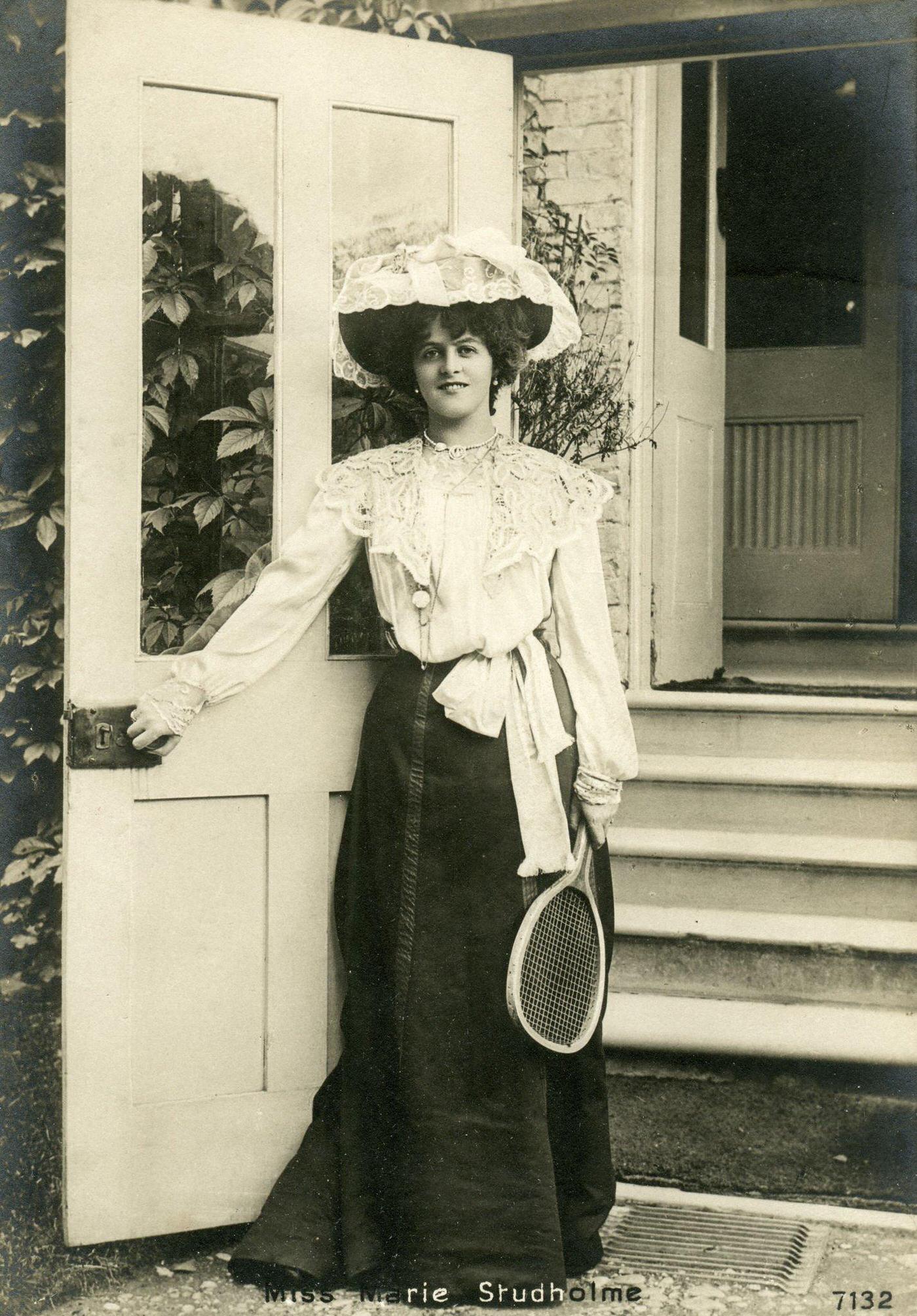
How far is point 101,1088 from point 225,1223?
409 mm

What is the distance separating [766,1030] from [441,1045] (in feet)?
4.28

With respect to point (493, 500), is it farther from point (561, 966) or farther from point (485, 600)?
point (561, 966)

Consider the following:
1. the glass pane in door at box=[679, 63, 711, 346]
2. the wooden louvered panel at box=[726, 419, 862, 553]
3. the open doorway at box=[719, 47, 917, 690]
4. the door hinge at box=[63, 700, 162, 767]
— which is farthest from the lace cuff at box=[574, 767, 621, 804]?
the wooden louvered panel at box=[726, 419, 862, 553]

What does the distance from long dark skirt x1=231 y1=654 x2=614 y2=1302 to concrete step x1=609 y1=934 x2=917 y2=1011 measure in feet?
3.83

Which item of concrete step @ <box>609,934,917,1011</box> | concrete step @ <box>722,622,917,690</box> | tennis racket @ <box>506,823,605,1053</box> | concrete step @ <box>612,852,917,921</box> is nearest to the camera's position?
tennis racket @ <box>506,823,605,1053</box>

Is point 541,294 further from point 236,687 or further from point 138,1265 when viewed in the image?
point 138,1265

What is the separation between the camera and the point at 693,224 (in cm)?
490

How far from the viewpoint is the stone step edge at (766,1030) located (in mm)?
3639

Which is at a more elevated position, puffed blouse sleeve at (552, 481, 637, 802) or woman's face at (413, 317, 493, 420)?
woman's face at (413, 317, 493, 420)

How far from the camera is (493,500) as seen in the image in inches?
109

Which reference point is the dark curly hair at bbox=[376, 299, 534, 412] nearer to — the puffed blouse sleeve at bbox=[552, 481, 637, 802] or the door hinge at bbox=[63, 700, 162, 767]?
the puffed blouse sleeve at bbox=[552, 481, 637, 802]

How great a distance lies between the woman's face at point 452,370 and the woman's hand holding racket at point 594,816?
0.81m

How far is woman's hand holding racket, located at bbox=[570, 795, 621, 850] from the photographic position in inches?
108

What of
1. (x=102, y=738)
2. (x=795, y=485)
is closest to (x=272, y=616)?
(x=102, y=738)
